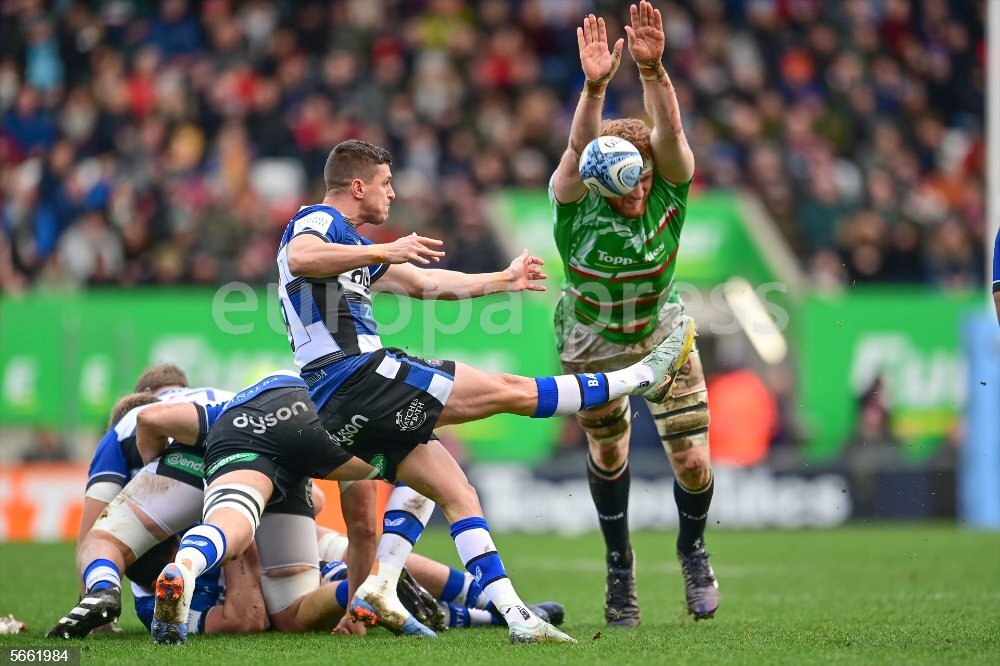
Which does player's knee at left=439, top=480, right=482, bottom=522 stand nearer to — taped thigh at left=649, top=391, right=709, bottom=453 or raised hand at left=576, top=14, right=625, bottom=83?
taped thigh at left=649, top=391, right=709, bottom=453

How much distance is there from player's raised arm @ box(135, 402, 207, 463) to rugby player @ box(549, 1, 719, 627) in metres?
2.03

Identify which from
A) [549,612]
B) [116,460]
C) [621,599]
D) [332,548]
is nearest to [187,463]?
[116,460]

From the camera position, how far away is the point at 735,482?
15617mm

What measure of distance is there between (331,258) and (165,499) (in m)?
1.71

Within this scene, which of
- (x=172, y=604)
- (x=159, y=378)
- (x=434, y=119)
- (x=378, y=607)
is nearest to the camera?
(x=172, y=604)

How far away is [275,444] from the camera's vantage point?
672cm

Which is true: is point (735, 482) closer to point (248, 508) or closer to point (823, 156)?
point (823, 156)

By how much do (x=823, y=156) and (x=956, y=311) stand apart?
13.3 ft

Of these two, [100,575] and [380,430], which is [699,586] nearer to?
[380,430]

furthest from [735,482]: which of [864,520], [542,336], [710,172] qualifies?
[710,172]

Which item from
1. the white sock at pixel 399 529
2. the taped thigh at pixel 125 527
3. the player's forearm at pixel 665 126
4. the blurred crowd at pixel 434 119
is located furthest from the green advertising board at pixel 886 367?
the taped thigh at pixel 125 527

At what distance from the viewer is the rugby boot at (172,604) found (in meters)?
5.88

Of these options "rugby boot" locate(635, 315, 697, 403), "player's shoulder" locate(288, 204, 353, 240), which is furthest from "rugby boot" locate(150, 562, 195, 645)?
"rugby boot" locate(635, 315, 697, 403)

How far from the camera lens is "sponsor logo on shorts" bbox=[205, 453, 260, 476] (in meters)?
6.61
